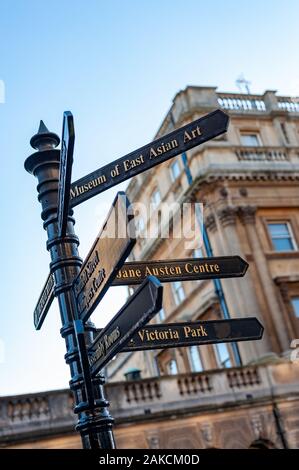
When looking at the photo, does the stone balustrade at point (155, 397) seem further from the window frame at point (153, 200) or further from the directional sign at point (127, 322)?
the directional sign at point (127, 322)

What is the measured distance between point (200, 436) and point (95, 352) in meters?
14.5

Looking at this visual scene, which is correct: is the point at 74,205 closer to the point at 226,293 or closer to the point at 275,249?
the point at 226,293

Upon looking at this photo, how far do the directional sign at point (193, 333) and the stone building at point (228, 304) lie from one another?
865 centimetres

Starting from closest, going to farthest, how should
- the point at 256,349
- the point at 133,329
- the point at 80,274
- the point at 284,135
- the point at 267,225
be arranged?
the point at 133,329 → the point at 80,274 → the point at 256,349 → the point at 267,225 → the point at 284,135

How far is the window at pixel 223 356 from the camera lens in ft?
73.4

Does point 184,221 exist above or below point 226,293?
above

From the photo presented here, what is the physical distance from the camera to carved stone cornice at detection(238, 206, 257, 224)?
76.3 ft

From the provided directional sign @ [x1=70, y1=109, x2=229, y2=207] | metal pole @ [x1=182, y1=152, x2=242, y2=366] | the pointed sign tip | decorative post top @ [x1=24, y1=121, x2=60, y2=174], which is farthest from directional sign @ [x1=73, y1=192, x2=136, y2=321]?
metal pole @ [x1=182, y1=152, x2=242, y2=366]

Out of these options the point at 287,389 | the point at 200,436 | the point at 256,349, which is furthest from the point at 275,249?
the point at 200,436

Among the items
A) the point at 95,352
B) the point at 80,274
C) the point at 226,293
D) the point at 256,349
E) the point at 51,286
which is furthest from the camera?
the point at 226,293

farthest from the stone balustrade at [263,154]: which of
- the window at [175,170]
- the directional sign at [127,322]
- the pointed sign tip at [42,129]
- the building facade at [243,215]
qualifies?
the directional sign at [127,322]

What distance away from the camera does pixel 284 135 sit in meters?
26.3

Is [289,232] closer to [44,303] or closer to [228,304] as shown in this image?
[228,304]

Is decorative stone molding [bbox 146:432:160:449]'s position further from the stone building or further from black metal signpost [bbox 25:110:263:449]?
black metal signpost [bbox 25:110:263:449]
